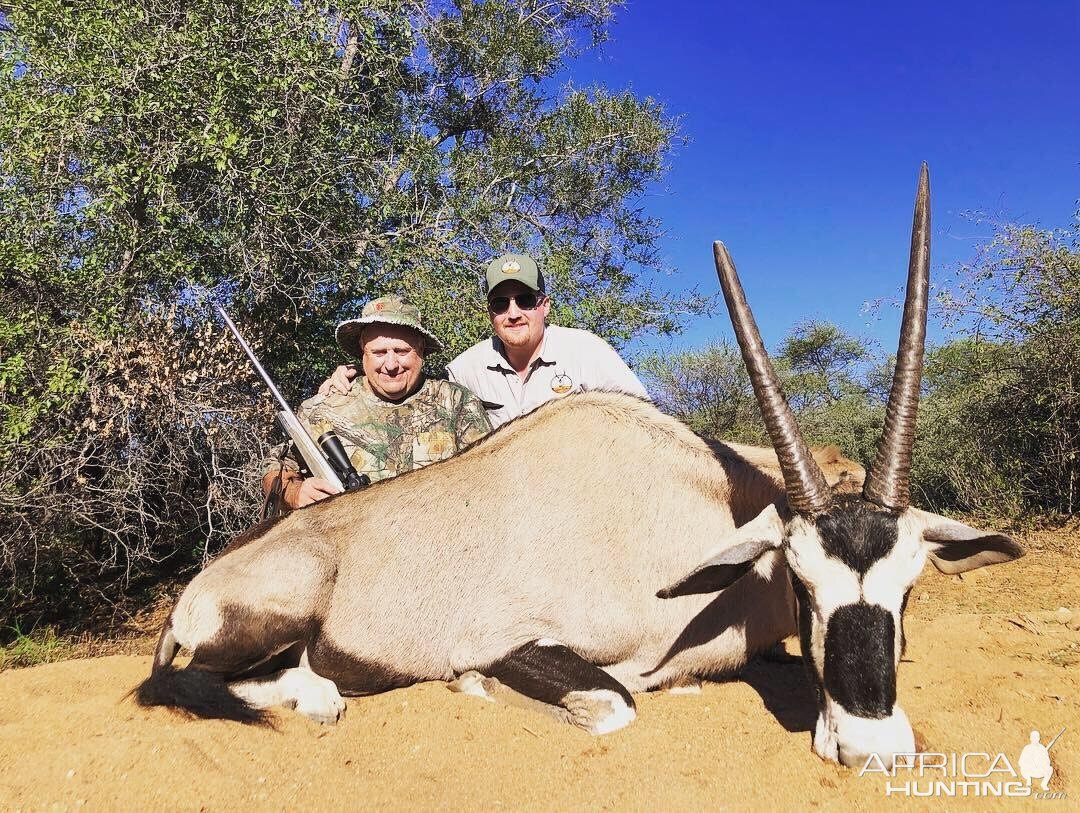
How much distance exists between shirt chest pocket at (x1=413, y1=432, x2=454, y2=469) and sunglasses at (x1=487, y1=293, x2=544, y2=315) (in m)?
1.11

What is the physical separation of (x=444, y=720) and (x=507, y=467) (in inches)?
51.8

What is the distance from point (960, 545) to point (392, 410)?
3588 millimetres

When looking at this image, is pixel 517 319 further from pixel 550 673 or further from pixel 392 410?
pixel 550 673

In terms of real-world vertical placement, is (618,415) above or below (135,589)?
above

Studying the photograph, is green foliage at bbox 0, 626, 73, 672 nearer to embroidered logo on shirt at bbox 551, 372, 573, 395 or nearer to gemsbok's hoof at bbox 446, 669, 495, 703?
gemsbok's hoof at bbox 446, 669, 495, 703

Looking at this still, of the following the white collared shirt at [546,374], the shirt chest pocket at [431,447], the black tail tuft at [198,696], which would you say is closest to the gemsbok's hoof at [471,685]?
the black tail tuft at [198,696]

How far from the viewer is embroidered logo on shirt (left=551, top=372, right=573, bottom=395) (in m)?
5.40

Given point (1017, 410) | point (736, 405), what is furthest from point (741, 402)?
point (1017, 410)

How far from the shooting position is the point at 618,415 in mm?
3799

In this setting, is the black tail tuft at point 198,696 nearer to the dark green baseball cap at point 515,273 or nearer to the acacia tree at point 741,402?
the dark green baseball cap at point 515,273

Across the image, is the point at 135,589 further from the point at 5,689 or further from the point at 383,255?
the point at 383,255

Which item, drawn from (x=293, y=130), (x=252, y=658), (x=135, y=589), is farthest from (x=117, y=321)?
(x=252, y=658)
